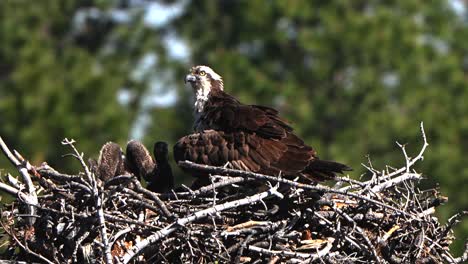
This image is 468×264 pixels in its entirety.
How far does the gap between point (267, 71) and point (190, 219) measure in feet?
58.8

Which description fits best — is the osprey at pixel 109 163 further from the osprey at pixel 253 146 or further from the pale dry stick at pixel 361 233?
the pale dry stick at pixel 361 233

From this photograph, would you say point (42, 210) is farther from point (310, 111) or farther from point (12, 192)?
point (310, 111)

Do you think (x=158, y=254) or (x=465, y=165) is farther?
(x=465, y=165)

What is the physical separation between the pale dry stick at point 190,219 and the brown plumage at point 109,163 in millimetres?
1553

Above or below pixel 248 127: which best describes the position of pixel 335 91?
above

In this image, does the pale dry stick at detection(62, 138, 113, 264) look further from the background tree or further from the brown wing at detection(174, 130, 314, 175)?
the background tree

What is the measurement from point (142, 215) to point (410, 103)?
17573 mm

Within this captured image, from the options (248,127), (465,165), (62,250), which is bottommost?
(62,250)

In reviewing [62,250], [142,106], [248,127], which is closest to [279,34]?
[142,106]

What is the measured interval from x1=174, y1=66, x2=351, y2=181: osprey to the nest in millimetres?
315

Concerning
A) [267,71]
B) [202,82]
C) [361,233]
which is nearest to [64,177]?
[361,233]

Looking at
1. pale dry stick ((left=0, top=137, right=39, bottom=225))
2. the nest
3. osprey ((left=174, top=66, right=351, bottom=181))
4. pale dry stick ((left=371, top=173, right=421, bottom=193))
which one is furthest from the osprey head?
pale dry stick ((left=0, top=137, right=39, bottom=225))

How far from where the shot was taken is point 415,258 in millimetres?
9266

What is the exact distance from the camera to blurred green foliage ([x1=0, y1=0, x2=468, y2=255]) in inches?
912
